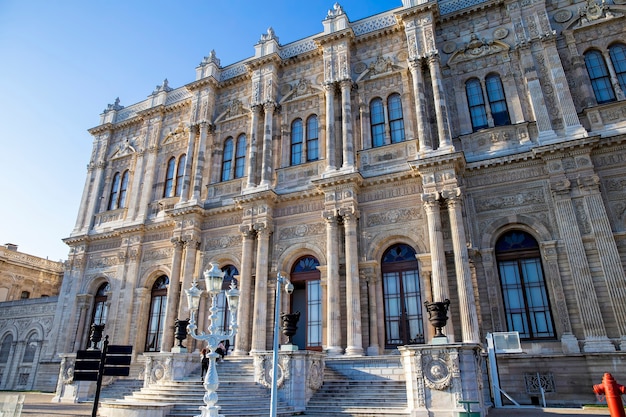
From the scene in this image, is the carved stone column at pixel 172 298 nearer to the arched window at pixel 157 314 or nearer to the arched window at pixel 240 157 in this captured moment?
the arched window at pixel 157 314

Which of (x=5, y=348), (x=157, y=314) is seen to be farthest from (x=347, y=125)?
(x=5, y=348)

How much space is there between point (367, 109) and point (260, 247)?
7.38 meters

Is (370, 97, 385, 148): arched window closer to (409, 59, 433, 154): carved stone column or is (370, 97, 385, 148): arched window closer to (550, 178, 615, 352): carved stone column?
(409, 59, 433, 154): carved stone column

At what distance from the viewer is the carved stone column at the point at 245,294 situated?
16.5 metres

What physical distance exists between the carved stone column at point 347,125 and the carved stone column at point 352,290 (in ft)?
7.75

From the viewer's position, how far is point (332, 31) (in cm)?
1966

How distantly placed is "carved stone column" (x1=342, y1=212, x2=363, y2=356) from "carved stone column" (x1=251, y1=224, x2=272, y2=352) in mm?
3409

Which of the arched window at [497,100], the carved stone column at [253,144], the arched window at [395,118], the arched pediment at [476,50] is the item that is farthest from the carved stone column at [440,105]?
the carved stone column at [253,144]

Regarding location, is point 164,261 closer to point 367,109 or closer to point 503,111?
point 367,109

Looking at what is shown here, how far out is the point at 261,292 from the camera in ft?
55.2

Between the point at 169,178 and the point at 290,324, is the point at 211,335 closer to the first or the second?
the point at 290,324

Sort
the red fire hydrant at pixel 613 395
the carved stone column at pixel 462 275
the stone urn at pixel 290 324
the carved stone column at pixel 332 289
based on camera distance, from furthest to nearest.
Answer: the carved stone column at pixel 332 289
the carved stone column at pixel 462 275
the stone urn at pixel 290 324
the red fire hydrant at pixel 613 395

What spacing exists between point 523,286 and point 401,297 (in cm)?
396

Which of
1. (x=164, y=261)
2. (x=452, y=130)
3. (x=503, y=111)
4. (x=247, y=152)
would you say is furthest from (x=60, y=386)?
(x=503, y=111)
